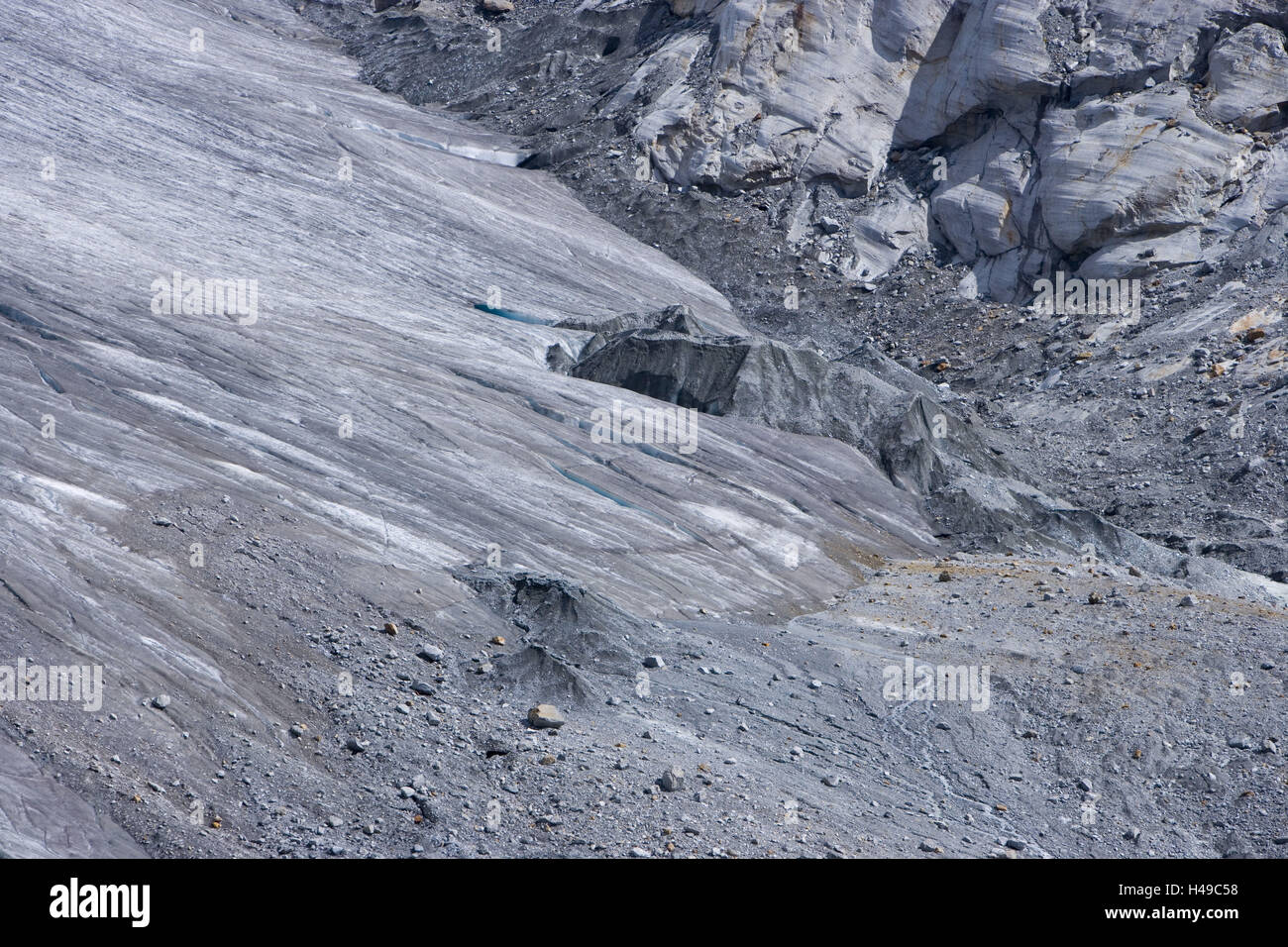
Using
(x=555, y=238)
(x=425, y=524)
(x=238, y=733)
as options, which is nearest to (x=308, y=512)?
(x=425, y=524)

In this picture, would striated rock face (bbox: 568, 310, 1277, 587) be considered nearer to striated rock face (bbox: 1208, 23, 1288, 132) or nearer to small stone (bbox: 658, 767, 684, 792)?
small stone (bbox: 658, 767, 684, 792)

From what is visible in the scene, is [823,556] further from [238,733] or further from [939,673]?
[238,733]

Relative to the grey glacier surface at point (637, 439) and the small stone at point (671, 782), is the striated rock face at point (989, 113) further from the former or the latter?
the small stone at point (671, 782)

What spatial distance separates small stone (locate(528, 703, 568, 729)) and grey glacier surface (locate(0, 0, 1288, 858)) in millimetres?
42

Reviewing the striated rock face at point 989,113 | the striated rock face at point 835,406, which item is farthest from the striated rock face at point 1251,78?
the striated rock face at point 835,406

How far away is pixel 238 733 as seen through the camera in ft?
34.7

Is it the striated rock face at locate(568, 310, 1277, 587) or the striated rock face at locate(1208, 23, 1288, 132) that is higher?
the striated rock face at locate(1208, 23, 1288, 132)

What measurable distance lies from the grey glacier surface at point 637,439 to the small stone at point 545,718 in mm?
42

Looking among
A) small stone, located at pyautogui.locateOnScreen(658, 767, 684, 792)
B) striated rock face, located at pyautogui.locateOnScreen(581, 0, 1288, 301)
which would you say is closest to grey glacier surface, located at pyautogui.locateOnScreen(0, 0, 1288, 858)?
small stone, located at pyautogui.locateOnScreen(658, 767, 684, 792)

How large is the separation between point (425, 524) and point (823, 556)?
6.99 meters

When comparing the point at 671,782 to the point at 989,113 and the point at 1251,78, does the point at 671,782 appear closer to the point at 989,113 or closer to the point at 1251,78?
the point at 989,113

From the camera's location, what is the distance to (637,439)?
69.0 feet

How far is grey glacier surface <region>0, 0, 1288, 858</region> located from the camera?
36.8 ft

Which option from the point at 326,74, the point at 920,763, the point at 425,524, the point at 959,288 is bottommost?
the point at 920,763
